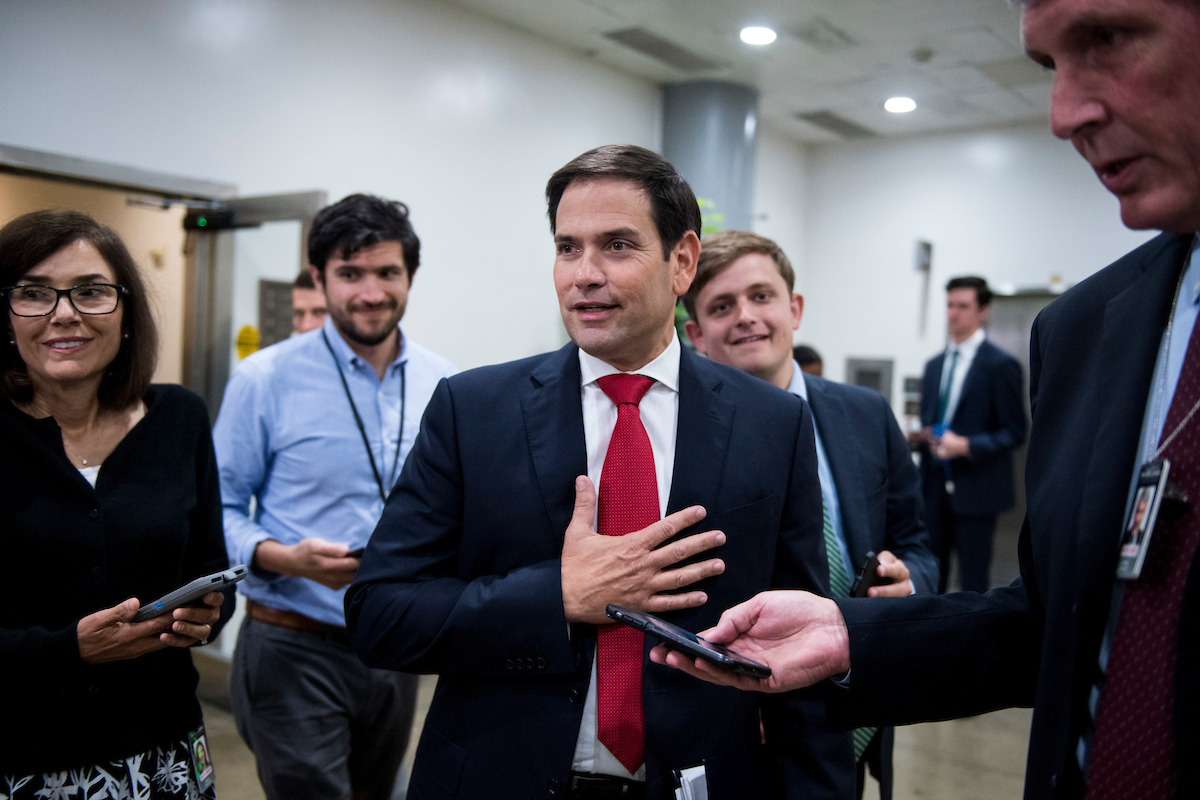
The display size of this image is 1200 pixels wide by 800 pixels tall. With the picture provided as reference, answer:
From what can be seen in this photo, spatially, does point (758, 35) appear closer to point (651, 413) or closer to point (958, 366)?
point (958, 366)

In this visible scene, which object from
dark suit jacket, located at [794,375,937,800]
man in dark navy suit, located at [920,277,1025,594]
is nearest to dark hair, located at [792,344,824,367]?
man in dark navy suit, located at [920,277,1025,594]

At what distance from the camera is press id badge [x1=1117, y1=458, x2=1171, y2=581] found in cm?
88

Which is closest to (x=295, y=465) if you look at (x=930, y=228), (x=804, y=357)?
(x=804, y=357)

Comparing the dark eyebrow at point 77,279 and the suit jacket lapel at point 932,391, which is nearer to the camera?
the dark eyebrow at point 77,279

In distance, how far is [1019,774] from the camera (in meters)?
3.82

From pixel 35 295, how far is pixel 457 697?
4.03 feet

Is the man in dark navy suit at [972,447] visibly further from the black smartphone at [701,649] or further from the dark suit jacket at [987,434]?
the black smartphone at [701,649]

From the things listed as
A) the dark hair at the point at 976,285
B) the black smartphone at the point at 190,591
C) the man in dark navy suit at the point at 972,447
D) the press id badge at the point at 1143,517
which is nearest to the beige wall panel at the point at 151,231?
the black smartphone at the point at 190,591

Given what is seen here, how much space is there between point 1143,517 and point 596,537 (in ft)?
2.53

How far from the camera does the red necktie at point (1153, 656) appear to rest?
871 mm

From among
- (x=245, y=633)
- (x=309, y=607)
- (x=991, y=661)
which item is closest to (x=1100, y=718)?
(x=991, y=661)

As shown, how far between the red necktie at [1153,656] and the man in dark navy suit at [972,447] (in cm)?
413

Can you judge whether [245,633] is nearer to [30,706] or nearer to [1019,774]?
[30,706]

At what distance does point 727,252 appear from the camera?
231 centimetres
